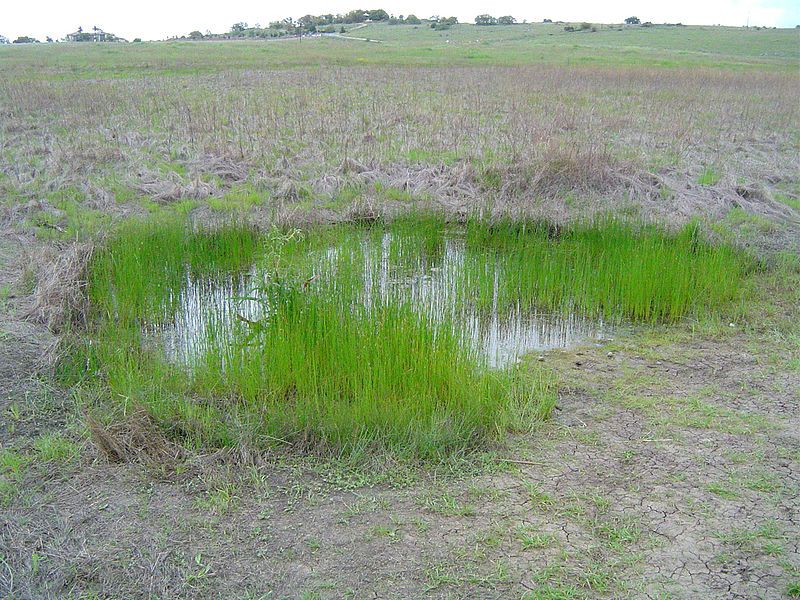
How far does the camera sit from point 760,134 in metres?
13.3

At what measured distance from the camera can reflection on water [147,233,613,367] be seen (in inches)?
208

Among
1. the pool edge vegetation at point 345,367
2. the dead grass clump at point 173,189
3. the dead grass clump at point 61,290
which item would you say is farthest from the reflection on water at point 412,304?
the dead grass clump at point 173,189

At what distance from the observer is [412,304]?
552 cm

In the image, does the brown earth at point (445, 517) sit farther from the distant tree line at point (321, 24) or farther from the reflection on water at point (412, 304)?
the distant tree line at point (321, 24)

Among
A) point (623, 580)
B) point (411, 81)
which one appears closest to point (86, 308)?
point (623, 580)

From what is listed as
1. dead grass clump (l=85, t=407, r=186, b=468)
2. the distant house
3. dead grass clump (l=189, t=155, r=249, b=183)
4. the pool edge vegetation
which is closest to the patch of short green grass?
dead grass clump (l=85, t=407, r=186, b=468)

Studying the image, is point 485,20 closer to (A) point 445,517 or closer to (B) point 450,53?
(B) point 450,53

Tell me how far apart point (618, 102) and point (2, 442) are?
1510 centimetres

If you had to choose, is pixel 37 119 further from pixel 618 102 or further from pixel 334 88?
pixel 618 102

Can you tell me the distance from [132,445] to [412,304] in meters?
2.38

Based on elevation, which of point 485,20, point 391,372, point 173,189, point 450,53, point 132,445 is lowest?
point 132,445

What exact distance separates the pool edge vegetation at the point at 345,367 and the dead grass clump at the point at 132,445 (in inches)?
4.4

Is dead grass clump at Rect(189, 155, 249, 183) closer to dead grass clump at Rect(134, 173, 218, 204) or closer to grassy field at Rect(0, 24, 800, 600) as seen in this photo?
grassy field at Rect(0, 24, 800, 600)

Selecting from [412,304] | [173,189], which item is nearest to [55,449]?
[412,304]
